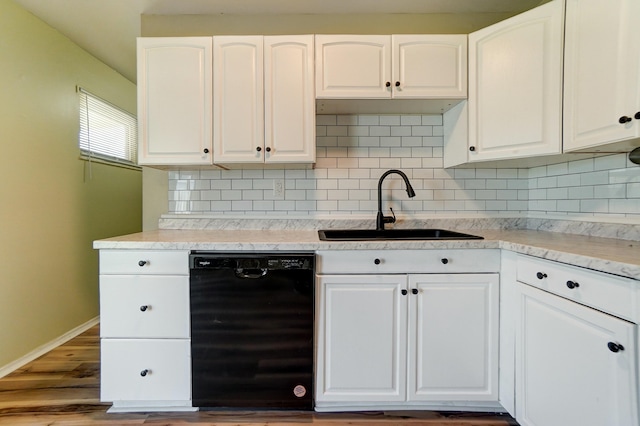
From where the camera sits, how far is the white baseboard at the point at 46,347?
1830 mm

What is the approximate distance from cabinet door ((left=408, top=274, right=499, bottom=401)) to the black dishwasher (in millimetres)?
Result: 531

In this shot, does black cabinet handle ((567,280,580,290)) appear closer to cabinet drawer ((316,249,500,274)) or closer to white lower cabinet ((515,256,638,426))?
white lower cabinet ((515,256,638,426))

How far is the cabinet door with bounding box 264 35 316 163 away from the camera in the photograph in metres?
1.65

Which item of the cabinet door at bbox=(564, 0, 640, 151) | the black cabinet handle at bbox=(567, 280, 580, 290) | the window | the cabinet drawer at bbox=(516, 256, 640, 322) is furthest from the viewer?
the window

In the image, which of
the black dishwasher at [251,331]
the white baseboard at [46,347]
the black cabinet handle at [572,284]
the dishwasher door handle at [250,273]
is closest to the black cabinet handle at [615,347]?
the black cabinet handle at [572,284]

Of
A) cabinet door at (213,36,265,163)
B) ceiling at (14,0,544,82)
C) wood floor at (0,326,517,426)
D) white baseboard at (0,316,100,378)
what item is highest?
ceiling at (14,0,544,82)

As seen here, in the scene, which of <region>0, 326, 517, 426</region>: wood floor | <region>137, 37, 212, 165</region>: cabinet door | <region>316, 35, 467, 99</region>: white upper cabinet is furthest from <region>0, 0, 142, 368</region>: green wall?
<region>316, 35, 467, 99</region>: white upper cabinet

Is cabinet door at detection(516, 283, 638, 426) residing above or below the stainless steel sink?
below

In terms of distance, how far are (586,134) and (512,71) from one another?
1.64ft

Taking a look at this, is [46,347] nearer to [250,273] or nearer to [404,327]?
[250,273]

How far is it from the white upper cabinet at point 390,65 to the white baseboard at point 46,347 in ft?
8.68

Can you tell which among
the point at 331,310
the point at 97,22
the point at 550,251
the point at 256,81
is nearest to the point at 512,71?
the point at 550,251

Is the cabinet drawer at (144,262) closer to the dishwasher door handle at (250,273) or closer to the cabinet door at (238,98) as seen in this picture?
the dishwasher door handle at (250,273)

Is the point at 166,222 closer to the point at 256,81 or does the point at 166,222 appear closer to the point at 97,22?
the point at 256,81
